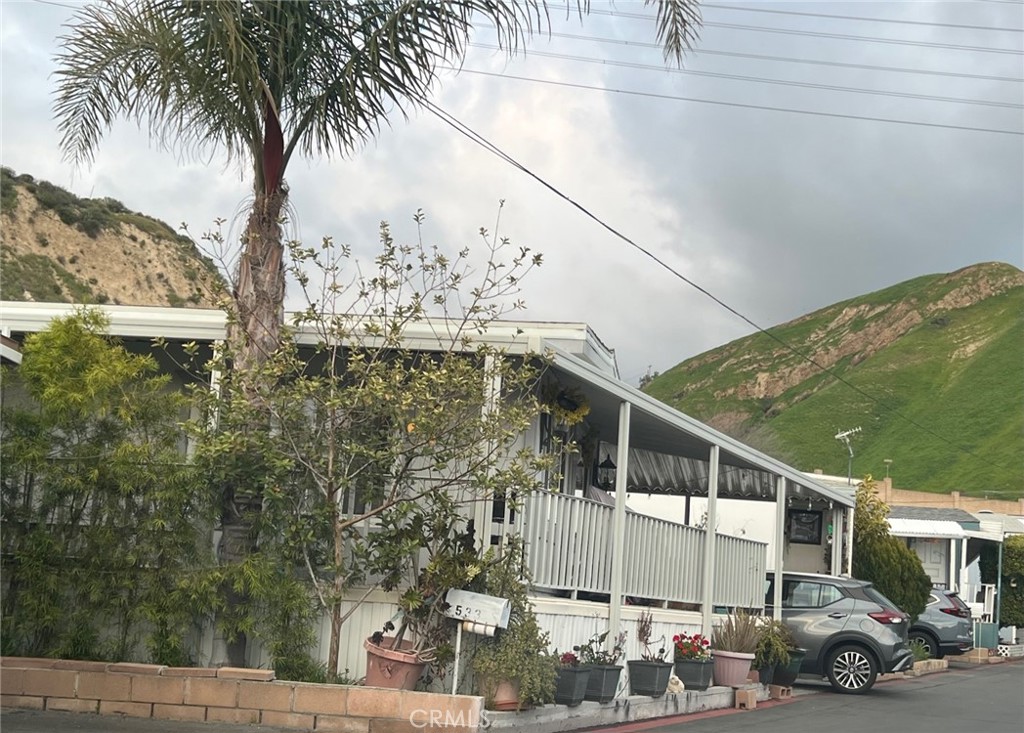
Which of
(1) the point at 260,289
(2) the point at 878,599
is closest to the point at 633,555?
(1) the point at 260,289

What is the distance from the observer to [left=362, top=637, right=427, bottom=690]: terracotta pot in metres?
10.1

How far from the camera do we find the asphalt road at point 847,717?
9.52 m

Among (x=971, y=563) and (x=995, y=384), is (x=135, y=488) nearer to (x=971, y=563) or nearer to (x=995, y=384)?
(x=971, y=563)

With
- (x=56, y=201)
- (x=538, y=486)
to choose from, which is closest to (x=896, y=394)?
(x=56, y=201)

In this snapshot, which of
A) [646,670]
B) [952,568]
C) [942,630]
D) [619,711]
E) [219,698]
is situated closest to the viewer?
[219,698]

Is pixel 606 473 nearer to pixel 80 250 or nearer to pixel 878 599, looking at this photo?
pixel 878 599

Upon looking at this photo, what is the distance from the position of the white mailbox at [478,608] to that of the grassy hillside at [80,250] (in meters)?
35.7

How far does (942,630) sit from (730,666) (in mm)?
11759

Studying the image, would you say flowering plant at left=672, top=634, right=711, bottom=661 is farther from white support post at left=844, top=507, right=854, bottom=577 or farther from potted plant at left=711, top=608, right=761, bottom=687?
white support post at left=844, top=507, right=854, bottom=577

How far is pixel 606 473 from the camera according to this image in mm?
18297

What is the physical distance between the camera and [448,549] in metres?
10.5

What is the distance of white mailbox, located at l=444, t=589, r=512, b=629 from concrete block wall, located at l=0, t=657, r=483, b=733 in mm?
638

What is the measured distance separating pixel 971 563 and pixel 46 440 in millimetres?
29032

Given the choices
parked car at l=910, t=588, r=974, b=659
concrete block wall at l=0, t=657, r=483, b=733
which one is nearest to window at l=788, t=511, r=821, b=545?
parked car at l=910, t=588, r=974, b=659
